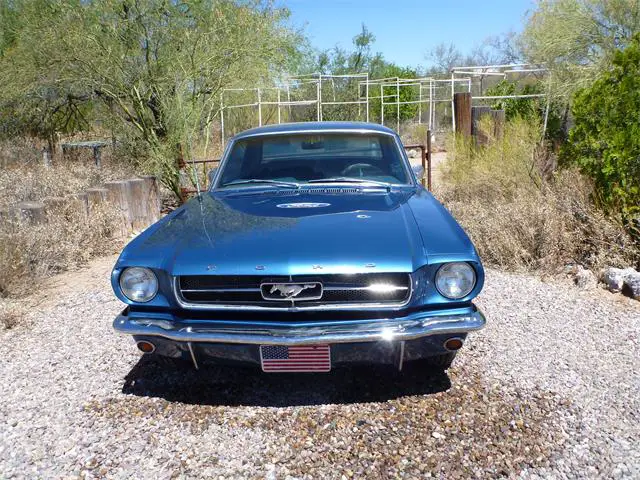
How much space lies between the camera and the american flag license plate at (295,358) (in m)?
2.74

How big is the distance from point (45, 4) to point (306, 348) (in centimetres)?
1025

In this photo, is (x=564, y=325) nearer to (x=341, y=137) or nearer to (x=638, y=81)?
(x=341, y=137)

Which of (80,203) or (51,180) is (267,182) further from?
(51,180)

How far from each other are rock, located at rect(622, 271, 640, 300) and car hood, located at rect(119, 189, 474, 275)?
224 centimetres

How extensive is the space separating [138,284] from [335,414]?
4.05 feet

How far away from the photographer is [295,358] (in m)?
2.77

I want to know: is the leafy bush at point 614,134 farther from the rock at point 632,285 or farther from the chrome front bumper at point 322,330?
the chrome front bumper at point 322,330

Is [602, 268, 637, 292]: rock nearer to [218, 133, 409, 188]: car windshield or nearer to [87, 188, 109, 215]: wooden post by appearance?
[218, 133, 409, 188]: car windshield

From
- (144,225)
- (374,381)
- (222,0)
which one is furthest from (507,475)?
(222,0)

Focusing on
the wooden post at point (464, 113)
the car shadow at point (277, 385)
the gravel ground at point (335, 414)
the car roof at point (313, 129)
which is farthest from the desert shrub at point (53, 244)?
the wooden post at point (464, 113)

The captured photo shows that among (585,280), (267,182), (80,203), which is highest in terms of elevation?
(267,182)

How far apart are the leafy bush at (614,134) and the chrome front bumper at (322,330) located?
3314 millimetres

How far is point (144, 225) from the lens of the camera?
7758mm

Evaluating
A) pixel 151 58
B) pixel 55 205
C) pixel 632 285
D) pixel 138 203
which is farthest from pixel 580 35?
pixel 55 205
